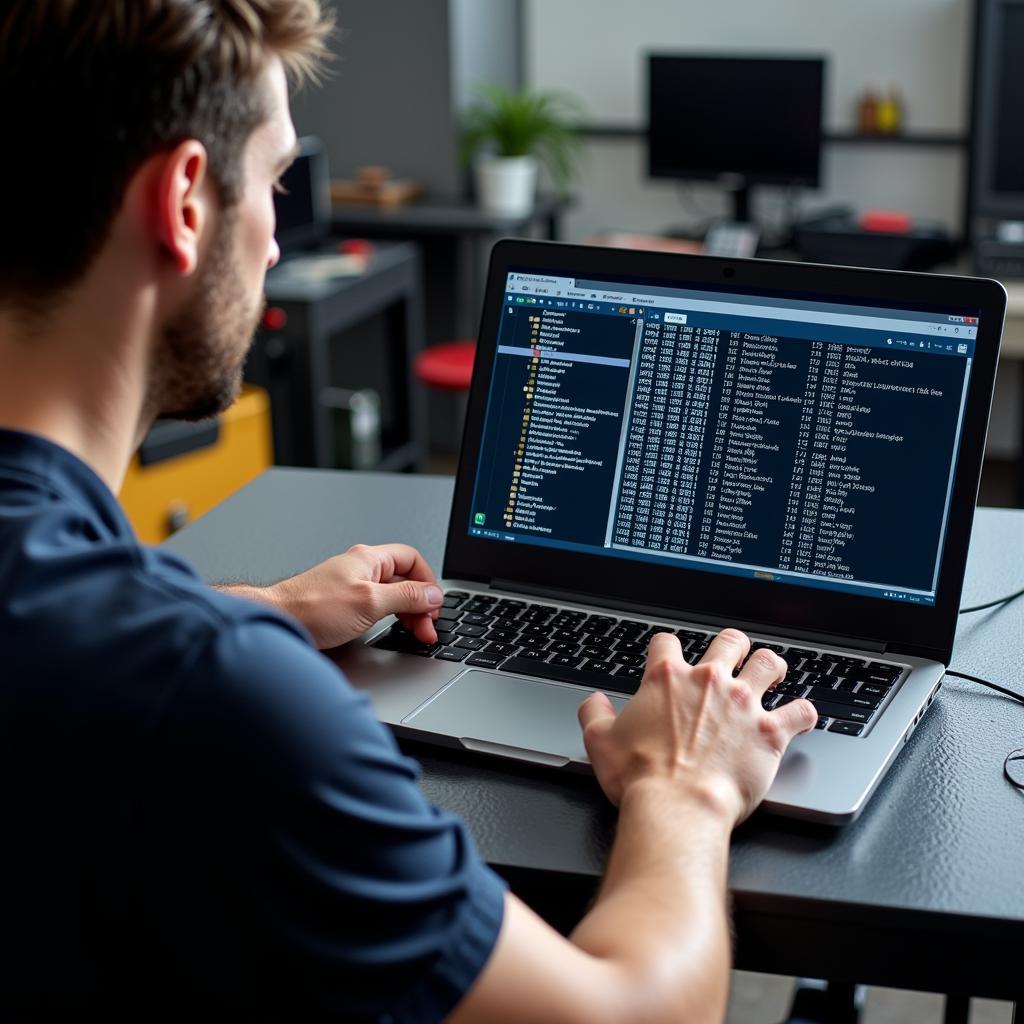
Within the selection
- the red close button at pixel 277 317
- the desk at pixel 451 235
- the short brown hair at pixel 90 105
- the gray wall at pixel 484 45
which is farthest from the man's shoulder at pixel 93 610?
the gray wall at pixel 484 45

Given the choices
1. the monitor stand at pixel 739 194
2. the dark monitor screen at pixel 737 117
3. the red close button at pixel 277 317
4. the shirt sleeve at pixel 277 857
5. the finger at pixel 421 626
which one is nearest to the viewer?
the shirt sleeve at pixel 277 857

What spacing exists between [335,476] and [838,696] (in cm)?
73

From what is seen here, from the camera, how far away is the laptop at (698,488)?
1.06m

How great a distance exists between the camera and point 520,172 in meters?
4.12

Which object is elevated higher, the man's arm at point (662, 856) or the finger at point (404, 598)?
the finger at point (404, 598)

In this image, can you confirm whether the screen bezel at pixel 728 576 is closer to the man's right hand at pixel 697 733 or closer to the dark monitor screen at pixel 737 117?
the man's right hand at pixel 697 733

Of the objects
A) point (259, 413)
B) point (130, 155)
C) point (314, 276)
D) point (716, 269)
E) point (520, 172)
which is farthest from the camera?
point (520, 172)

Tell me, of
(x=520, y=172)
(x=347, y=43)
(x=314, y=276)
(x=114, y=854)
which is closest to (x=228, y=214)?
(x=114, y=854)

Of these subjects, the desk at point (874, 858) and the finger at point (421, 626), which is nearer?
the desk at point (874, 858)

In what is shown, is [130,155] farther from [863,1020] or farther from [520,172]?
[520,172]

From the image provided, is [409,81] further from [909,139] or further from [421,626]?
[421,626]

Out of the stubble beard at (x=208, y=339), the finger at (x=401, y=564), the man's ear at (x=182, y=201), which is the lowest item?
the finger at (x=401, y=564)

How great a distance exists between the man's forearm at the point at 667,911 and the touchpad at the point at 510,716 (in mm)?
117

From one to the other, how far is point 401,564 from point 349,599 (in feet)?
0.24
